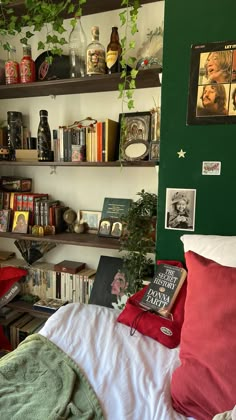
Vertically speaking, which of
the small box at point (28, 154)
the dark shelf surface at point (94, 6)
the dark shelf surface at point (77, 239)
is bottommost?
the dark shelf surface at point (77, 239)

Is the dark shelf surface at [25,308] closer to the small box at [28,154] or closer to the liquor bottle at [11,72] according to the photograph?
the small box at [28,154]

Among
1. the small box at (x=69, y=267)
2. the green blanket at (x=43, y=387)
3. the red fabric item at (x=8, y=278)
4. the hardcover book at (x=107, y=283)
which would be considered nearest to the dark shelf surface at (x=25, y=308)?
the red fabric item at (x=8, y=278)

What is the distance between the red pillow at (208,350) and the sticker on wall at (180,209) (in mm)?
405

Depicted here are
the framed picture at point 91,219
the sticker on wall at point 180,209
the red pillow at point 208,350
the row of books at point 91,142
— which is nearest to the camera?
the red pillow at point 208,350

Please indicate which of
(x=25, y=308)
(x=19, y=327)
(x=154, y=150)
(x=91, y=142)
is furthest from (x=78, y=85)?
(x=19, y=327)

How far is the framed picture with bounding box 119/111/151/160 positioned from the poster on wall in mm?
346

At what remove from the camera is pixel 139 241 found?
143cm

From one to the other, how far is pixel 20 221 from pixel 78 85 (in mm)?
908

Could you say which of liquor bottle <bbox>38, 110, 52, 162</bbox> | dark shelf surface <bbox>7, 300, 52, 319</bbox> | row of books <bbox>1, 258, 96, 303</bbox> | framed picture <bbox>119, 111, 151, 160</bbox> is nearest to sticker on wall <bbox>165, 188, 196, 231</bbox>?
framed picture <bbox>119, 111, 151, 160</bbox>

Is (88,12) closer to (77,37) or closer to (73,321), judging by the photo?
(77,37)

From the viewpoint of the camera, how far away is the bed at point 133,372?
31.1 inches

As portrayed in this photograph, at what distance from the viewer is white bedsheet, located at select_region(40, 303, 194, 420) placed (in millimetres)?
821

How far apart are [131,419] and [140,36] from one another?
176 centimetres

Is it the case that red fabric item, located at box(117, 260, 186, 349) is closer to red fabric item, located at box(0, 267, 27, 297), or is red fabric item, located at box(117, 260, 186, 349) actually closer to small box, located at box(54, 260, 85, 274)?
small box, located at box(54, 260, 85, 274)
